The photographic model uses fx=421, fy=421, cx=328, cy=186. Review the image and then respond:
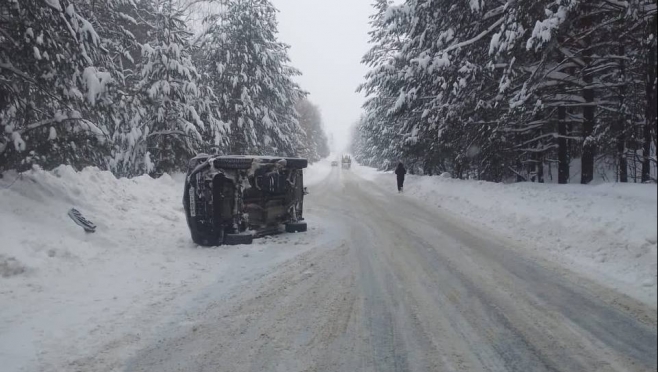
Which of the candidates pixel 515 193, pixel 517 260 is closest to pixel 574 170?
pixel 515 193

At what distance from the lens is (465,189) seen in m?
15.7

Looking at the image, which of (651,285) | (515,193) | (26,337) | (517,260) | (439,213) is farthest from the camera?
(439,213)

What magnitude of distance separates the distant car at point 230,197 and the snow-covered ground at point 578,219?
16.7ft

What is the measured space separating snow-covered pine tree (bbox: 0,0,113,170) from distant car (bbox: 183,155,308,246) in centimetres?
244

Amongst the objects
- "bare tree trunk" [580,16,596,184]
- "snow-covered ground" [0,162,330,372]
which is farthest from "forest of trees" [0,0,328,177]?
"bare tree trunk" [580,16,596,184]

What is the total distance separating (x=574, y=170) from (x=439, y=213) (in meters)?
4.02

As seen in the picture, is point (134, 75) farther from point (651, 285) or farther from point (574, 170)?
point (651, 285)

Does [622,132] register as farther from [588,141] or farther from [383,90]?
[383,90]

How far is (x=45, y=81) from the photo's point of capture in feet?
25.8

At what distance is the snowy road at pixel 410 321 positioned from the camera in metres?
3.48

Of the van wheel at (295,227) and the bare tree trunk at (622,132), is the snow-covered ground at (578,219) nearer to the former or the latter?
the bare tree trunk at (622,132)

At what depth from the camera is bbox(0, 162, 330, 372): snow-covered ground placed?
13.2ft

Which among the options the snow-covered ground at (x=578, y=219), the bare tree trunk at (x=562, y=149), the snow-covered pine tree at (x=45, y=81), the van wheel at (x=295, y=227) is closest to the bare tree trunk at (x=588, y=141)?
the snow-covered ground at (x=578, y=219)

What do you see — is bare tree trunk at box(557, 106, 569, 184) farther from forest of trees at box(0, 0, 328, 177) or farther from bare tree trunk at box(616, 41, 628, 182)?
forest of trees at box(0, 0, 328, 177)
